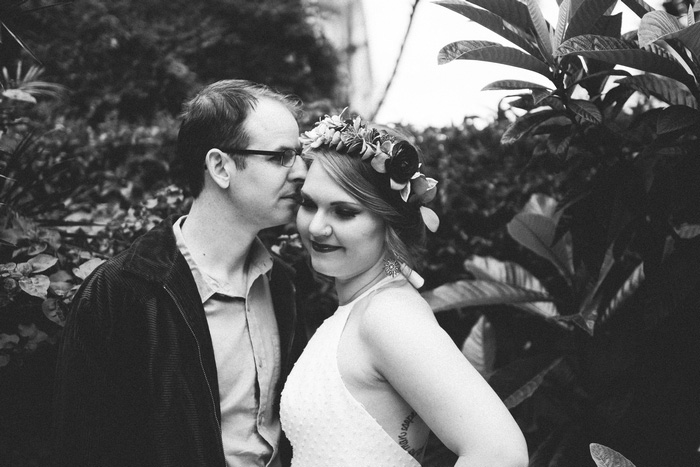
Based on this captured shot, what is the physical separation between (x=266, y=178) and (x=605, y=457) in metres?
1.42

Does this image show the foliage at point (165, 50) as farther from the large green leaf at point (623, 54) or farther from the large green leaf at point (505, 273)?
the large green leaf at point (623, 54)

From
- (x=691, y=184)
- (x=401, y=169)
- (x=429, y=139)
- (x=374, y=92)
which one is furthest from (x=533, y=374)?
(x=374, y=92)

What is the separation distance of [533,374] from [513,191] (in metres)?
1.51

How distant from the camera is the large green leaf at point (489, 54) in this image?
1.82 m

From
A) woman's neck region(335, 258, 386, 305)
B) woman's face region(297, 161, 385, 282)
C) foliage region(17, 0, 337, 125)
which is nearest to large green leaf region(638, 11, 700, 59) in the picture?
woman's face region(297, 161, 385, 282)

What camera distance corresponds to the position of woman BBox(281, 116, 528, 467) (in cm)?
157

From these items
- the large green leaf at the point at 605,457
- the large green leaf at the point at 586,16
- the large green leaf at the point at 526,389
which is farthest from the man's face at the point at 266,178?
the large green leaf at the point at 605,457

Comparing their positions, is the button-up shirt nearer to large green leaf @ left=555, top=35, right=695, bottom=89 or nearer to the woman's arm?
the woman's arm

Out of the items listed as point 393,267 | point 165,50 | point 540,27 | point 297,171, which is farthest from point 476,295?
point 165,50

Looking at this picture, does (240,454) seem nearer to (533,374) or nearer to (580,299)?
(533,374)

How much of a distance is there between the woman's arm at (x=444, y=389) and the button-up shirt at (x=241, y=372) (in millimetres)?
647

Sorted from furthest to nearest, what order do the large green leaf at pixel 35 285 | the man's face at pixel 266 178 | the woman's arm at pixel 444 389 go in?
the man's face at pixel 266 178 < the large green leaf at pixel 35 285 < the woman's arm at pixel 444 389

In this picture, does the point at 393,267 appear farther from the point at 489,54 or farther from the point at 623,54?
the point at 623,54

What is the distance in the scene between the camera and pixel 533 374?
2605 mm
